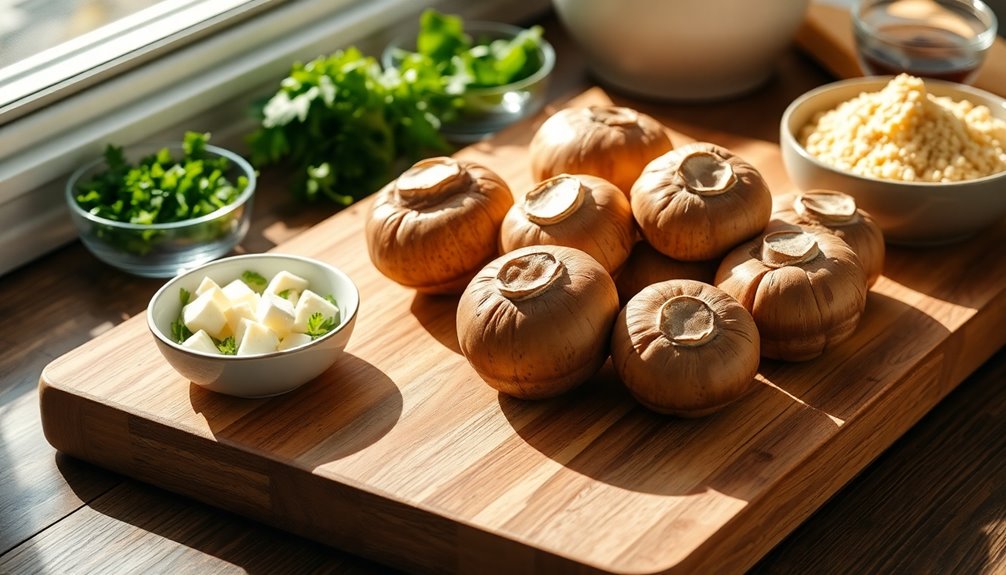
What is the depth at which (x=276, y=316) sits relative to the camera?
45.6 inches

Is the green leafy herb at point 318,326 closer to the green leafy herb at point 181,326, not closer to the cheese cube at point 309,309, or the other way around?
the cheese cube at point 309,309

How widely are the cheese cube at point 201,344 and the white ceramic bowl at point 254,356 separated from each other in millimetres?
15

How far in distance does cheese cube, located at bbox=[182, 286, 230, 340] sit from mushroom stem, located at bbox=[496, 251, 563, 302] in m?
0.27

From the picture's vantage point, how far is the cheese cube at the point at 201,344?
1139 millimetres

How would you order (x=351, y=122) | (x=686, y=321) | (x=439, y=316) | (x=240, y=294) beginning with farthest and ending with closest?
(x=351, y=122) < (x=439, y=316) < (x=240, y=294) < (x=686, y=321)

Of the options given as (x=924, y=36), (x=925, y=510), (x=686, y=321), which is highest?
(x=686, y=321)

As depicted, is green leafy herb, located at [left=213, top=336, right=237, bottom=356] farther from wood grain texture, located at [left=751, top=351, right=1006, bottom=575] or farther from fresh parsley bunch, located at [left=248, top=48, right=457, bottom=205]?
wood grain texture, located at [left=751, top=351, right=1006, bottom=575]

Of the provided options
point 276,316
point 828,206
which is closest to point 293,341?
point 276,316

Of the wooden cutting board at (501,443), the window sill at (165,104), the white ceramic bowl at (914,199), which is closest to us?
the wooden cutting board at (501,443)

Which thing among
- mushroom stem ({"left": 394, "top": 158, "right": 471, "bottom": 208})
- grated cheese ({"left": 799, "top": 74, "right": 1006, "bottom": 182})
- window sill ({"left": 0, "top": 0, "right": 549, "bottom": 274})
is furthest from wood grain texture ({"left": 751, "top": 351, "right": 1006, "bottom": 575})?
window sill ({"left": 0, "top": 0, "right": 549, "bottom": 274})

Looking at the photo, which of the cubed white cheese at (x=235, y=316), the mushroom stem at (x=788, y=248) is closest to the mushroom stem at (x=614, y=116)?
the mushroom stem at (x=788, y=248)

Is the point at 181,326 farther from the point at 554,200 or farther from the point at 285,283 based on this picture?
the point at 554,200

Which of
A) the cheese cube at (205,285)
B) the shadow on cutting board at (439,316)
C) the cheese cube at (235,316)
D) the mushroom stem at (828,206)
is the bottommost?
the shadow on cutting board at (439,316)

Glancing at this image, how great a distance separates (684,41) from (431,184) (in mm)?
572
